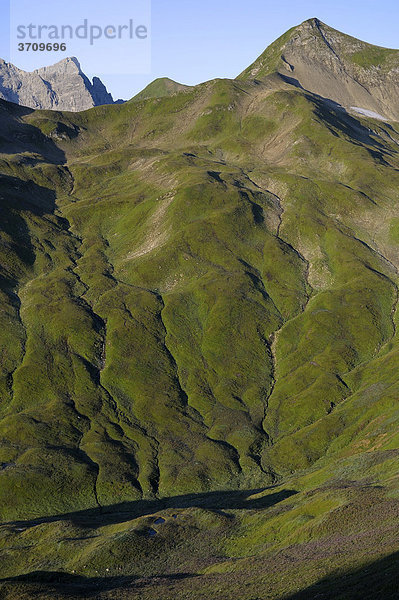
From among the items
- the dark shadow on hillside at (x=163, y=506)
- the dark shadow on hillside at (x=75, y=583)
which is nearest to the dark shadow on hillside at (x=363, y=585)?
the dark shadow on hillside at (x=75, y=583)

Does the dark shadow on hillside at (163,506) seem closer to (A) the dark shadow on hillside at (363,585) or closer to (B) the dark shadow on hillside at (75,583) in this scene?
(B) the dark shadow on hillside at (75,583)

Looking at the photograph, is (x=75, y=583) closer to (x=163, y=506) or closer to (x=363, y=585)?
(x=363, y=585)

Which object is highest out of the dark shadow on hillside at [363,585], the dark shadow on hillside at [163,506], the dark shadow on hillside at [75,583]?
the dark shadow on hillside at [363,585]

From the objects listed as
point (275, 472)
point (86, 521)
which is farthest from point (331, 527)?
point (275, 472)

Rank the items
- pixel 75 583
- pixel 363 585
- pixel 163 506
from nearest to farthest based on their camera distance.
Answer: pixel 363 585 → pixel 75 583 → pixel 163 506

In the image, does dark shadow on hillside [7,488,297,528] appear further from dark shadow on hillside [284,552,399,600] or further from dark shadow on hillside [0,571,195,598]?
dark shadow on hillside [284,552,399,600]

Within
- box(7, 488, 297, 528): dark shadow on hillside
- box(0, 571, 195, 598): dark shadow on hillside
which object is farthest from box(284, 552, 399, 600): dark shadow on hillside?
box(7, 488, 297, 528): dark shadow on hillside

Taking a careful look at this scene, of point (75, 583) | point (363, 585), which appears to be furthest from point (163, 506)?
point (363, 585)
